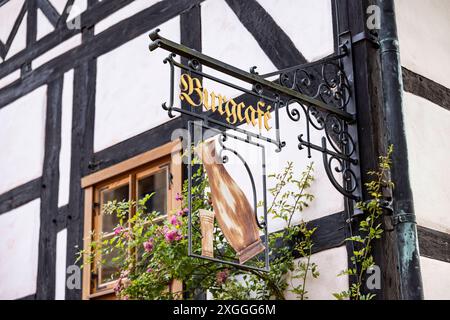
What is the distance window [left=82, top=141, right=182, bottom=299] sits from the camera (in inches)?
267

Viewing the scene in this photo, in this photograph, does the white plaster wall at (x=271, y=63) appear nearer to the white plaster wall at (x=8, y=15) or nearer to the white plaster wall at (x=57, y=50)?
the white plaster wall at (x=57, y=50)

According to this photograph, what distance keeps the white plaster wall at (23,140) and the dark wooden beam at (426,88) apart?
11.3ft

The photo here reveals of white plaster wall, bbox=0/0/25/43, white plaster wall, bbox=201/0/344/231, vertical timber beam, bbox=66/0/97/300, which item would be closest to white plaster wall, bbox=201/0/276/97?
white plaster wall, bbox=201/0/344/231

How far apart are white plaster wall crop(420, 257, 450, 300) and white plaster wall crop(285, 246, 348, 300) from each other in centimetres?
44

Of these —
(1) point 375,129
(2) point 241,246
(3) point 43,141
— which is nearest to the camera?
(2) point 241,246

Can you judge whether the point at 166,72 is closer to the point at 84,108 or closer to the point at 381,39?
the point at 84,108

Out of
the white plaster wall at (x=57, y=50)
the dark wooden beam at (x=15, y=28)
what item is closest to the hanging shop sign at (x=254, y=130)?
the white plaster wall at (x=57, y=50)

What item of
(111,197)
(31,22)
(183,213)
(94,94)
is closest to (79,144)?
(94,94)

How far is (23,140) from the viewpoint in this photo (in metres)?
8.47

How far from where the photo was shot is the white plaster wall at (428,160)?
19.0 ft

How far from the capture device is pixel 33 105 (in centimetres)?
848
